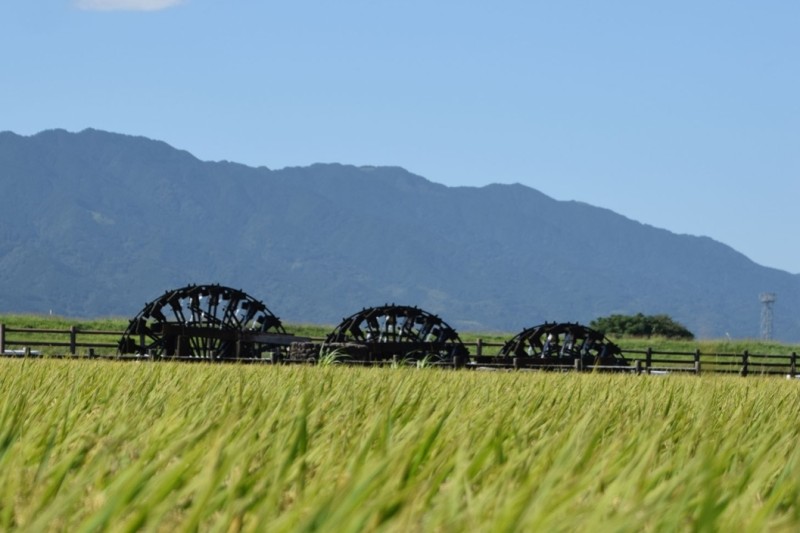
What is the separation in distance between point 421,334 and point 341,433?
3204 cm

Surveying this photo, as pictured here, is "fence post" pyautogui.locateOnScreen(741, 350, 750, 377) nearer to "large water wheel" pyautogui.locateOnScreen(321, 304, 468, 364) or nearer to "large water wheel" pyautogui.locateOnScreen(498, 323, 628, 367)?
"large water wheel" pyautogui.locateOnScreen(498, 323, 628, 367)

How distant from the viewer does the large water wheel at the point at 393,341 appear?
1201 inches

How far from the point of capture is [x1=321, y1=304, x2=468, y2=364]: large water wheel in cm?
3050

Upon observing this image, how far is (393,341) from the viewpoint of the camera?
32.9 m

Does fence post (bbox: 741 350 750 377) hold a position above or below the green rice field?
above

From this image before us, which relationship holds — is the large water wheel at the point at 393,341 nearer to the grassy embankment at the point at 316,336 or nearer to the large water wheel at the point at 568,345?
the large water wheel at the point at 568,345

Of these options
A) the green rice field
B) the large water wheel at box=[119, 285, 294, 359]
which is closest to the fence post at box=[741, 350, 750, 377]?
the large water wheel at box=[119, 285, 294, 359]

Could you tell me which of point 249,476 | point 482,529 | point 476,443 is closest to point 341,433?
point 476,443

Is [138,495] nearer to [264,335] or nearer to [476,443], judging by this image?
[476,443]

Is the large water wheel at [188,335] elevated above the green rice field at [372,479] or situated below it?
above

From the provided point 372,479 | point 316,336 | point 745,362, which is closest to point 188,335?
point 745,362

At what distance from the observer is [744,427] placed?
18.3 ft

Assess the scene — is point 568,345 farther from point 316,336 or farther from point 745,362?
point 316,336

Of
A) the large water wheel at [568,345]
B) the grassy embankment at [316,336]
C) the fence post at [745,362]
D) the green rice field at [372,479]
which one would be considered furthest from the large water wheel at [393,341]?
the green rice field at [372,479]
